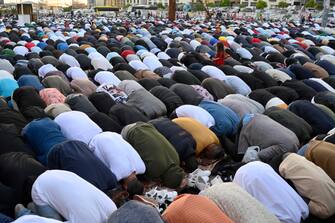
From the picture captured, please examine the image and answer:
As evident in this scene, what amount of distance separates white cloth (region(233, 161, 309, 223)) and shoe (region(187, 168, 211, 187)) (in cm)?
75

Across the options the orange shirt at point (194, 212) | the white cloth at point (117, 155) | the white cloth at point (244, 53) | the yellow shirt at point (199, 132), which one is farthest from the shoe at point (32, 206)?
the white cloth at point (244, 53)

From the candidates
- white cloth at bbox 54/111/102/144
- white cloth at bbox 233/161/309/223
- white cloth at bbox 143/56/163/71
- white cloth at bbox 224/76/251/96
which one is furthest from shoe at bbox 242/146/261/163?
white cloth at bbox 143/56/163/71

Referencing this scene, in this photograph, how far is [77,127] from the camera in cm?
386

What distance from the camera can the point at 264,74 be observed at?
275 inches

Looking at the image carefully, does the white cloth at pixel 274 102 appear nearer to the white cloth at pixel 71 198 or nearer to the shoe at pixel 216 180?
the shoe at pixel 216 180

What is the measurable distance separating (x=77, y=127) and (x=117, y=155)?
0.73 metres

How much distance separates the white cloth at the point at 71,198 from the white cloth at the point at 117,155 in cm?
61

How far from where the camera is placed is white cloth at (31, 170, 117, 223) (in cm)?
256

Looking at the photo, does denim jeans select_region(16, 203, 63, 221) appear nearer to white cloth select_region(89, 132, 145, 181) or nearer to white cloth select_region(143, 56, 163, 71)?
white cloth select_region(89, 132, 145, 181)

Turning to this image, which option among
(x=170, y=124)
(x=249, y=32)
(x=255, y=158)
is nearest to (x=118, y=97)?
(x=170, y=124)

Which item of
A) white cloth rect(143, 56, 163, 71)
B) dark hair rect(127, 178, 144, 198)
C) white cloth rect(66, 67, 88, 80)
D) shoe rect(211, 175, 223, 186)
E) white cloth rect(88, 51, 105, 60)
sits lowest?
shoe rect(211, 175, 223, 186)

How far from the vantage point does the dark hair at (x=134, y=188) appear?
3296mm

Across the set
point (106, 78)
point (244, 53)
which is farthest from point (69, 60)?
point (244, 53)

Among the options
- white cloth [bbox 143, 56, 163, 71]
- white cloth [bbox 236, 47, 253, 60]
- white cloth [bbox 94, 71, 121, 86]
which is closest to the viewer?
white cloth [bbox 94, 71, 121, 86]
